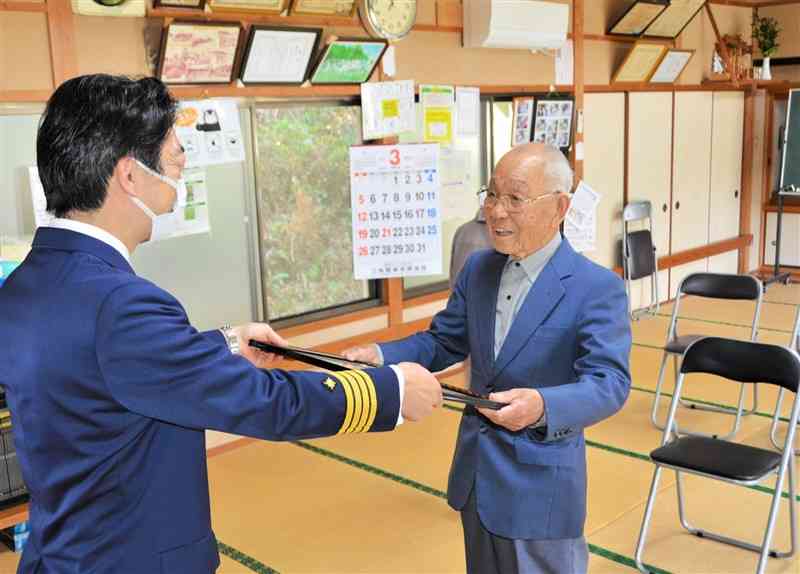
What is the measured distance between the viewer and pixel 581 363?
187 cm

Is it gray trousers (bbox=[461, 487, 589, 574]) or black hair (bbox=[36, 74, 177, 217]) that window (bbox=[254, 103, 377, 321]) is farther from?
black hair (bbox=[36, 74, 177, 217])

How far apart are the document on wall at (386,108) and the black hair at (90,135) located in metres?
3.46

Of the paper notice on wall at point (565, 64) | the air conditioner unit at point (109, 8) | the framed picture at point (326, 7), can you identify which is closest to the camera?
the air conditioner unit at point (109, 8)

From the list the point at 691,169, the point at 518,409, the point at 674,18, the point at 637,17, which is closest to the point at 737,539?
the point at 518,409

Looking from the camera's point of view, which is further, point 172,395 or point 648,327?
point 648,327

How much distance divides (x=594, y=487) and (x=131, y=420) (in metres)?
2.83

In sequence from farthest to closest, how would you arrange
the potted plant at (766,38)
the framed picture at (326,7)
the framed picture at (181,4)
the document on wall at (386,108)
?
the potted plant at (766,38) < the document on wall at (386,108) < the framed picture at (326,7) < the framed picture at (181,4)

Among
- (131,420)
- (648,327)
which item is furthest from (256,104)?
(648,327)

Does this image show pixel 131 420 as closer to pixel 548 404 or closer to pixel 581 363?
pixel 548 404

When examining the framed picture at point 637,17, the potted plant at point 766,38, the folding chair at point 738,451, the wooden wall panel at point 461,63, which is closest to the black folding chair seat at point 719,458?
the folding chair at point 738,451

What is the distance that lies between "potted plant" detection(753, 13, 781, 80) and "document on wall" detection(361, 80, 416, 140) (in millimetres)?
4917

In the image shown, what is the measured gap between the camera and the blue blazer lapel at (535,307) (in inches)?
76.2

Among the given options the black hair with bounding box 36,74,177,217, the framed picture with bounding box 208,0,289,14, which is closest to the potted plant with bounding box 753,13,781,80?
the framed picture with bounding box 208,0,289,14

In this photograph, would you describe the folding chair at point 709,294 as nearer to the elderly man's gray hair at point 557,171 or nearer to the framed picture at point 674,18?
the elderly man's gray hair at point 557,171
